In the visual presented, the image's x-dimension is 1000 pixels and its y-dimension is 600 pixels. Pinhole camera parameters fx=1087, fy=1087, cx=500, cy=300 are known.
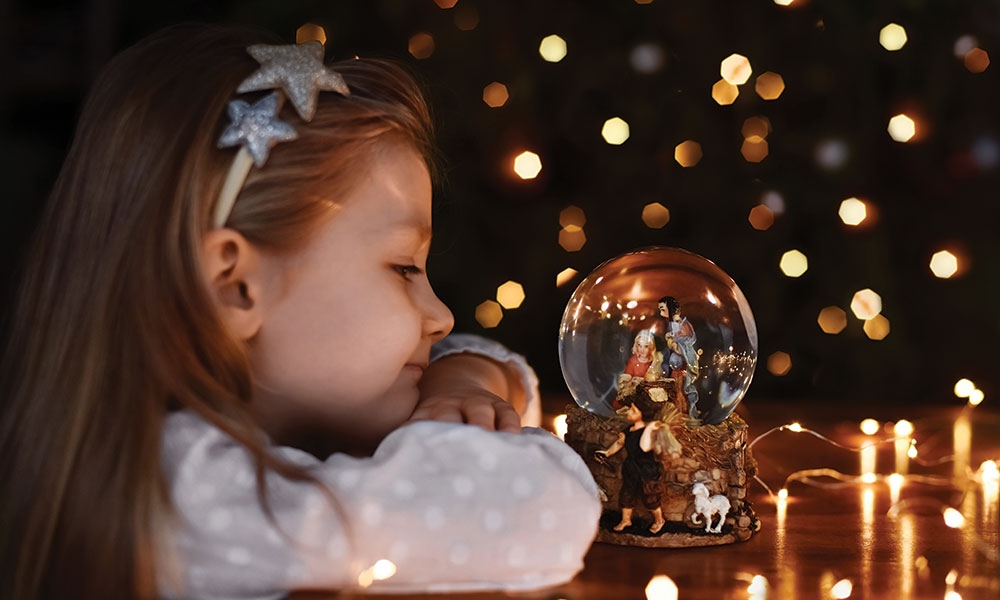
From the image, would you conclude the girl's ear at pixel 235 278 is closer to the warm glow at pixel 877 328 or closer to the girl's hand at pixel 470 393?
the girl's hand at pixel 470 393

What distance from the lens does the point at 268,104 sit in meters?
0.89

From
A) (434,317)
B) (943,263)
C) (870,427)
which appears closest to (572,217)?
(943,263)

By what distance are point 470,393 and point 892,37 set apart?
1288 mm

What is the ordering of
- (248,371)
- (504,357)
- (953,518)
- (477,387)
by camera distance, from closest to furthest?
1. (248,371)
2. (953,518)
3. (477,387)
4. (504,357)

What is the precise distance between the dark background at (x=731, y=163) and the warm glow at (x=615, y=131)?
0.07 feet

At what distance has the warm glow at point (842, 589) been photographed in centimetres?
77

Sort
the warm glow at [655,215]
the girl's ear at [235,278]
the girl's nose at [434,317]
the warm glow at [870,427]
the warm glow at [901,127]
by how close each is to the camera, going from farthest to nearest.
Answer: the warm glow at [655,215] < the warm glow at [901,127] < the warm glow at [870,427] < the girl's nose at [434,317] < the girl's ear at [235,278]

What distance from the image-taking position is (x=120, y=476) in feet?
2.50

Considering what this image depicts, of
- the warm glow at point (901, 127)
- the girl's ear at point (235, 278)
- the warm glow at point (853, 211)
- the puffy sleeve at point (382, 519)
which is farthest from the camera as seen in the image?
the warm glow at point (853, 211)

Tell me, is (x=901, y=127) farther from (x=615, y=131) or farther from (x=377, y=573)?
(x=377, y=573)

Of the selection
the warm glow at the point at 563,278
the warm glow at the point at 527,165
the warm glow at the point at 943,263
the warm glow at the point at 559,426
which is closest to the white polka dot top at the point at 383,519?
the warm glow at the point at 559,426

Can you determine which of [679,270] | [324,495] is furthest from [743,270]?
[324,495]

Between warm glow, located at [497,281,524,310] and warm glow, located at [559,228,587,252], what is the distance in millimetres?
117

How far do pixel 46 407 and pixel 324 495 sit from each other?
240 mm
